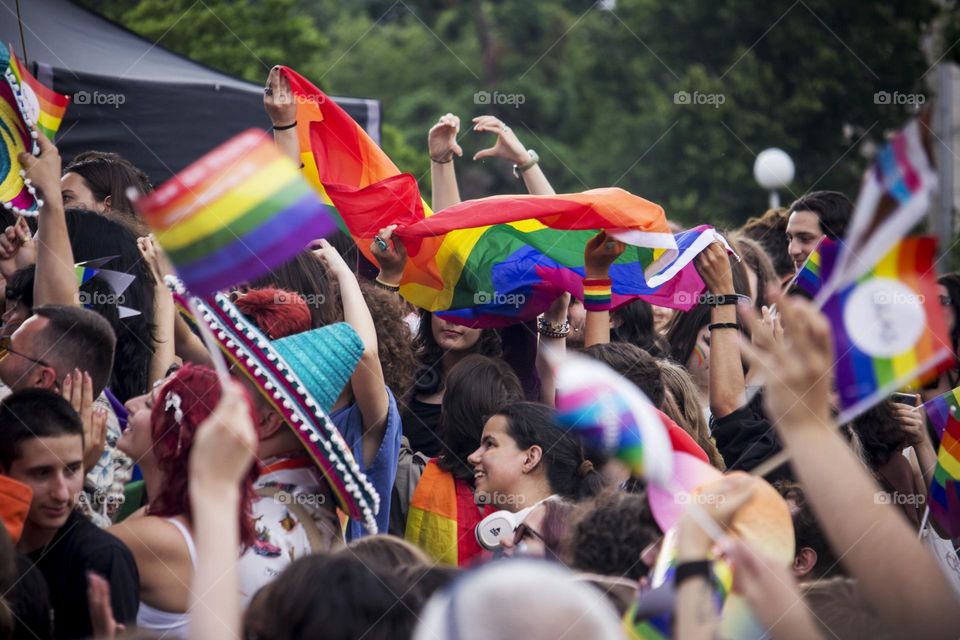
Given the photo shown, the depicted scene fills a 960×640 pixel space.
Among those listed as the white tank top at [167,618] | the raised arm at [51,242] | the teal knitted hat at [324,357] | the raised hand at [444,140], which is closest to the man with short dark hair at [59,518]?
the white tank top at [167,618]

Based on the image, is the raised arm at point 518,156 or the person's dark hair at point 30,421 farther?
the raised arm at point 518,156

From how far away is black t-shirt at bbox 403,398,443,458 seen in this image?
4.36 meters

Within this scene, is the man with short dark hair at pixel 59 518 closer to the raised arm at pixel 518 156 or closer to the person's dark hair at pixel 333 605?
the person's dark hair at pixel 333 605

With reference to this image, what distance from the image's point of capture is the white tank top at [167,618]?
2.86 m

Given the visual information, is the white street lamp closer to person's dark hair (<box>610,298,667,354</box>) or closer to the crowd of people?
the crowd of people

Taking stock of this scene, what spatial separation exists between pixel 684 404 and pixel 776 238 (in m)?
1.92

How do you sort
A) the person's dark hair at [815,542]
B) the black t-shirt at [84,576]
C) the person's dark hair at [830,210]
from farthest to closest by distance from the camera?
the person's dark hair at [830,210] < the person's dark hair at [815,542] < the black t-shirt at [84,576]

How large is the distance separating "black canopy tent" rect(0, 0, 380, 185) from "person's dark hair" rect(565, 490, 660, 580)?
380 cm

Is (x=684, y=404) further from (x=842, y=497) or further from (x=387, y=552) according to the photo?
(x=842, y=497)

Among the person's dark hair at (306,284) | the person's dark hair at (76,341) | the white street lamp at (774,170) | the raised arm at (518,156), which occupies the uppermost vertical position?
the white street lamp at (774,170)

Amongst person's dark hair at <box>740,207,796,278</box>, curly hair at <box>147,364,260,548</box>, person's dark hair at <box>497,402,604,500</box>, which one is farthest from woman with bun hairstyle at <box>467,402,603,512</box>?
person's dark hair at <box>740,207,796,278</box>

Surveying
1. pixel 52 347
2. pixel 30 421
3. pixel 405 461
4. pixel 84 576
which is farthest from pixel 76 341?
pixel 405 461

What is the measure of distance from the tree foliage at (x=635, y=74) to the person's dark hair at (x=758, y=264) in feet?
22.9

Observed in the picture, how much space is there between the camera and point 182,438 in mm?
2969
